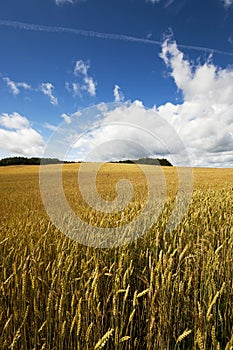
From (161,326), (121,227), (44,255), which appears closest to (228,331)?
(161,326)

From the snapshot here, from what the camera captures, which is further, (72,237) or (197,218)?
(197,218)

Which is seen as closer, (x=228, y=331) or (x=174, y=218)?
(x=228, y=331)

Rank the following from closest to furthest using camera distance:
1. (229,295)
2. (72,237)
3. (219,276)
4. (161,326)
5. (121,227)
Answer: (161,326) < (229,295) < (219,276) < (72,237) < (121,227)

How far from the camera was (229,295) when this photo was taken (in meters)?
2.48

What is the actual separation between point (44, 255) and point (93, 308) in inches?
60.0

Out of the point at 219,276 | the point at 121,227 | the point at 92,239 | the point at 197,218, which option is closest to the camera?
the point at 219,276

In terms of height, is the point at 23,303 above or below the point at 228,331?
above

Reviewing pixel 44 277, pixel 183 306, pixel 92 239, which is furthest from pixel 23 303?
pixel 92 239

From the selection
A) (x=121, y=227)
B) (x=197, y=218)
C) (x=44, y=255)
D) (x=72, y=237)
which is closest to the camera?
(x=44, y=255)

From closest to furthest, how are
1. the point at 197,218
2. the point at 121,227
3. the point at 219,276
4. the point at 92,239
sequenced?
the point at 219,276, the point at 92,239, the point at 121,227, the point at 197,218

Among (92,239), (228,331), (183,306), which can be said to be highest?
(92,239)

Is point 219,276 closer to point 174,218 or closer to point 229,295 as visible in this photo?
point 229,295

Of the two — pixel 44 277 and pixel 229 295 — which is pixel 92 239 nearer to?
pixel 44 277

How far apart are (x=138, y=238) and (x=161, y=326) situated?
2099 mm
